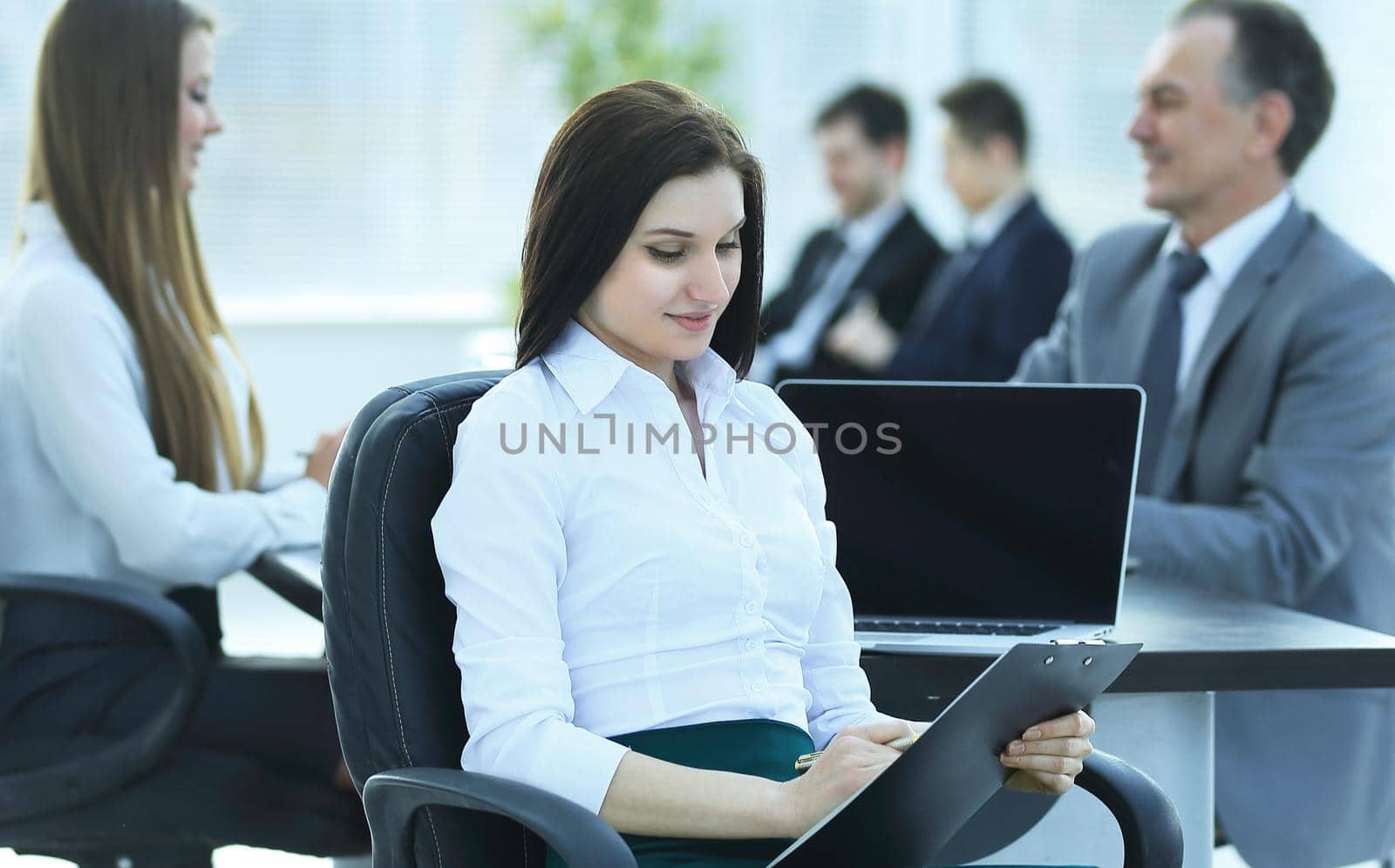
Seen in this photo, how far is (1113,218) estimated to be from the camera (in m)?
6.39

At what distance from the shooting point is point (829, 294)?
17.5 ft

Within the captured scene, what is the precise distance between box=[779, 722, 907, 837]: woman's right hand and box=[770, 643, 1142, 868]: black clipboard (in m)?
0.03

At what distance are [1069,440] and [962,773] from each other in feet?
1.94

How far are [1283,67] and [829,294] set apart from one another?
109 inches

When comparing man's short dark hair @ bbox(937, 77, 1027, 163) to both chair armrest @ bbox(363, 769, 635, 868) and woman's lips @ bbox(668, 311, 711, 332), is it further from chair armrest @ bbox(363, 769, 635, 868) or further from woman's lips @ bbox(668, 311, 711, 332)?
chair armrest @ bbox(363, 769, 635, 868)

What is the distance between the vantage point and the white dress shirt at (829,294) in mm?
5266

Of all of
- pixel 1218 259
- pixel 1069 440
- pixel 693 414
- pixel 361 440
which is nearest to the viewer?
pixel 361 440

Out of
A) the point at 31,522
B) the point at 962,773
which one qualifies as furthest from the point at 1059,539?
the point at 31,522

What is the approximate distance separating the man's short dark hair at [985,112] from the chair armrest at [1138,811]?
13.2 feet

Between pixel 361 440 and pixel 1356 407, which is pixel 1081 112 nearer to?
pixel 1356 407

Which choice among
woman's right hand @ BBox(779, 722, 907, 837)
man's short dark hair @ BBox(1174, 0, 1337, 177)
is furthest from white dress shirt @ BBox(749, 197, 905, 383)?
woman's right hand @ BBox(779, 722, 907, 837)

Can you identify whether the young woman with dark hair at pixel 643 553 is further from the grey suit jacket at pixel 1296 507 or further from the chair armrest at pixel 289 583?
the grey suit jacket at pixel 1296 507

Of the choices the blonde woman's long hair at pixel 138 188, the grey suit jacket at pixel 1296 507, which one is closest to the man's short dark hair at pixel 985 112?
the grey suit jacket at pixel 1296 507

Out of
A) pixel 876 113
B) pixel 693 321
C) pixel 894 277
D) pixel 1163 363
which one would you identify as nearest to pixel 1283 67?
pixel 1163 363
